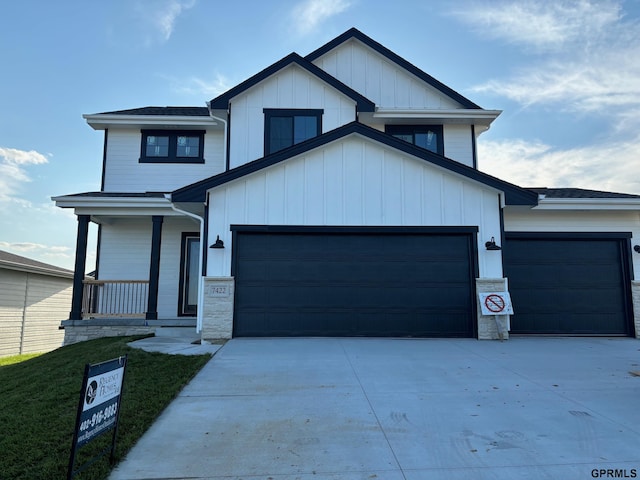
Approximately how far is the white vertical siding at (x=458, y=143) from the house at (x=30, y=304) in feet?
48.2

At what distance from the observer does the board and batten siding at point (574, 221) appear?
10.6m

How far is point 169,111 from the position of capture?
1363 centimetres

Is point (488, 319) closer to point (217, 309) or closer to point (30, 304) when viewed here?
point (217, 309)

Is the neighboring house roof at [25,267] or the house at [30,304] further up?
the neighboring house roof at [25,267]

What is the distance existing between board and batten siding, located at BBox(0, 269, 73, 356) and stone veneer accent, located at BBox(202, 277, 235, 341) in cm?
943

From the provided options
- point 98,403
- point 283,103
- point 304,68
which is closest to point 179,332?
point 283,103

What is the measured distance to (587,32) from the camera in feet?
38.5

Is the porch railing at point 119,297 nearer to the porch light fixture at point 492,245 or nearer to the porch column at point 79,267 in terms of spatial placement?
the porch column at point 79,267

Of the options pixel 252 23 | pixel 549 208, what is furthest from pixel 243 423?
pixel 252 23

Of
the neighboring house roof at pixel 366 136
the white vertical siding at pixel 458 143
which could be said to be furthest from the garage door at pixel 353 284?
the white vertical siding at pixel 458 143

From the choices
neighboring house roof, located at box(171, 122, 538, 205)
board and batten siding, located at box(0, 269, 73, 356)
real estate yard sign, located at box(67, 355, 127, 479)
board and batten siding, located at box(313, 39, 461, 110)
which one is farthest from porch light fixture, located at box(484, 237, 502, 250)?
board and batten siding, located at box(0, 269, 73, 356)

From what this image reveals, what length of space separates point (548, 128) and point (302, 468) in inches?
612

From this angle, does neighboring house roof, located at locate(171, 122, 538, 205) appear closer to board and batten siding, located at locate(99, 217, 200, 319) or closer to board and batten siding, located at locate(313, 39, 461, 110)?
board and batten siding, located at locate(99, 217, 200, 319)

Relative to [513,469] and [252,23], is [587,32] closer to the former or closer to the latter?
[252,23]
